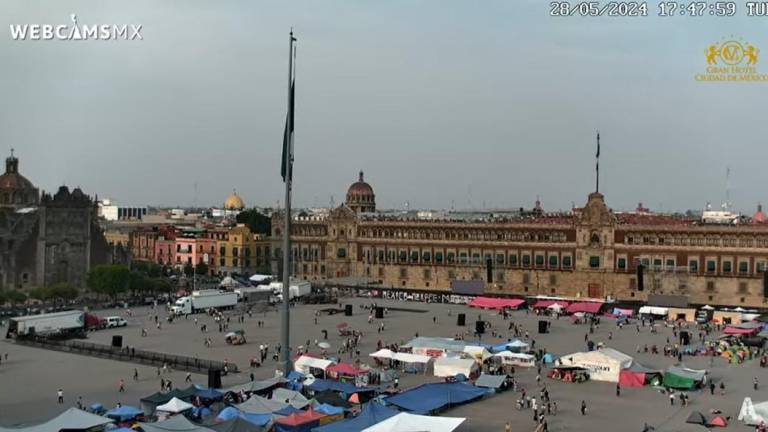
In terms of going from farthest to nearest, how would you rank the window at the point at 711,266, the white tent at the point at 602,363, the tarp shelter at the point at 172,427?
the window at the point at 711,266, the white tent at the point at 602,363, the tarp shelter at the point at 172,427

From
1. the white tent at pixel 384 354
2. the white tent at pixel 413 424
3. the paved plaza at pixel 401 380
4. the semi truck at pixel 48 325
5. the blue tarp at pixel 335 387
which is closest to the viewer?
the white tent at pixel 413 424

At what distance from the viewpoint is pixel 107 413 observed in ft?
104

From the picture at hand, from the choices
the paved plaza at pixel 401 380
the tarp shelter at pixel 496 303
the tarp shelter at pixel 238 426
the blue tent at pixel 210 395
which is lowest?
the paved plaza at pixel 401 380

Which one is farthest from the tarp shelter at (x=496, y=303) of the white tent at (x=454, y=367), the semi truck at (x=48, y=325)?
the semi truck at (x=48, y=325)

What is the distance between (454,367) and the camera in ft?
137

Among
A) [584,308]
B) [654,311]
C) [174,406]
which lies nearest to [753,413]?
[174,406]

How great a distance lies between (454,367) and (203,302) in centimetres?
3147

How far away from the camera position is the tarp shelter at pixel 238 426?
28.8 metres

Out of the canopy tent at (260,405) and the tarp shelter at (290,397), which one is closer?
the canopy tent at (260,405)

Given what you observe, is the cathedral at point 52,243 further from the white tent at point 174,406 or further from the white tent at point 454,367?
the white tent at point 174,406

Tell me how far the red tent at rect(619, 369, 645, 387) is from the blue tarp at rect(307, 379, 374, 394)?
12.5 metres

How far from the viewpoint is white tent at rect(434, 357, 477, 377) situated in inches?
1624

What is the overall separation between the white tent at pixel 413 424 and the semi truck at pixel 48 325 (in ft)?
104

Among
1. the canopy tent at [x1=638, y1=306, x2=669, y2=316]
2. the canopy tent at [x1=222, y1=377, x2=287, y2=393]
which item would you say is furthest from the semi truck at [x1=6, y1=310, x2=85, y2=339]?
the canopy tent at [x1=638, y1=306, x2=669, y2=316]
